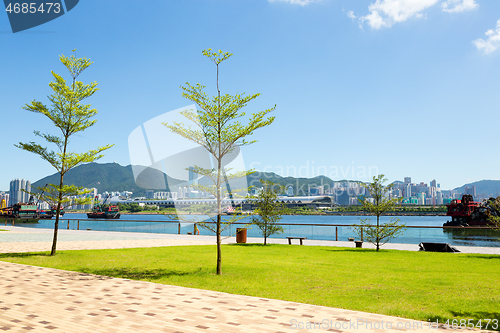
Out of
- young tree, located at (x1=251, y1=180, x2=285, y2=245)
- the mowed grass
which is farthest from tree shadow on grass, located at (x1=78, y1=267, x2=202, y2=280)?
young tree, located at (x1=251, y1=180, x2=285, y2=245)

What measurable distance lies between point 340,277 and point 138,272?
215 inches

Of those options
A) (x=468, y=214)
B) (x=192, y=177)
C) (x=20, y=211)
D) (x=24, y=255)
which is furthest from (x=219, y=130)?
(x=20, y=211)

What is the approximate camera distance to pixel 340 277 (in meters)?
8.79

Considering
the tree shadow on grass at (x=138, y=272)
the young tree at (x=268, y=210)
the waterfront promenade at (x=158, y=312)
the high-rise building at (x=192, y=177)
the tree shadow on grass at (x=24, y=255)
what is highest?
the high-rise building at (x=192, y=177)

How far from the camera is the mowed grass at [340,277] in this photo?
607cm

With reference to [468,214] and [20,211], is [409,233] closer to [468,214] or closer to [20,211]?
[468,214]

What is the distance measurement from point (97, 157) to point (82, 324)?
10123mm

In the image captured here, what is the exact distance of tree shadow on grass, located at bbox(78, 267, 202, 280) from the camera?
8797 mm

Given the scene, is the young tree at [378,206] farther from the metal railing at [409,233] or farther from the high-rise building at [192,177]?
the high-rise building at [192,177]

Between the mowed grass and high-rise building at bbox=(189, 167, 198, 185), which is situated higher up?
high-rise building at bbox=(189, 167, 198, 185)

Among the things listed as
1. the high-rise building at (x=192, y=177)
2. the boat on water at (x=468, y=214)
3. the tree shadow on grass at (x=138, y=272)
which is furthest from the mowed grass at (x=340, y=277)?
the boat on water at (x=468, y=214)

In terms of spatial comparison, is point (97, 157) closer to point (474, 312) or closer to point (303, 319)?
point (303, 319)

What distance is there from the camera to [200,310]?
5535mm

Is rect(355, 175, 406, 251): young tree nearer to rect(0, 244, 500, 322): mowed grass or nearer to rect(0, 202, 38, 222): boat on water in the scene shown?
rect(0, 244, 500, 322): mowed grass
